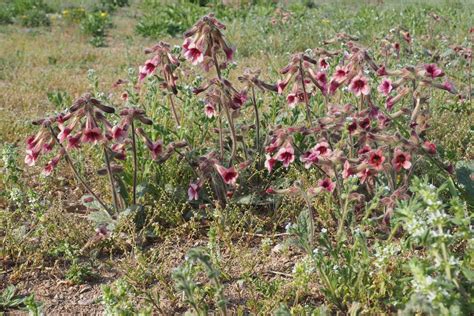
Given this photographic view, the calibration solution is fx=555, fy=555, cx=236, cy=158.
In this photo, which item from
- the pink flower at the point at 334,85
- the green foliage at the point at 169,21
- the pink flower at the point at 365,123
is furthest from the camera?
the green foliage at the point at 169,21

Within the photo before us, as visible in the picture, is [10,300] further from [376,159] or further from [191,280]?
[376,159]

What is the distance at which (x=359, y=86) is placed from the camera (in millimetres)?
2643

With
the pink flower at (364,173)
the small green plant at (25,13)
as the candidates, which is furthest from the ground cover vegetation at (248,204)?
the small green plant at (25,13)

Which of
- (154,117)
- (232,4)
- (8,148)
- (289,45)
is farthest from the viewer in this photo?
(232,4)

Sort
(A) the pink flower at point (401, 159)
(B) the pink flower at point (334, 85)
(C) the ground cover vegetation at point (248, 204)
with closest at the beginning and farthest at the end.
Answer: (C) the ground cover vegetation at point (248, 204), (A) the pink flower at point (401, 159), (B) the pink flower at point (334, 85)

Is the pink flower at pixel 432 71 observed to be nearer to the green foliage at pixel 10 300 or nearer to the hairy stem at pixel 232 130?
the hairy stem at pixel 232 130

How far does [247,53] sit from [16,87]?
121 inches

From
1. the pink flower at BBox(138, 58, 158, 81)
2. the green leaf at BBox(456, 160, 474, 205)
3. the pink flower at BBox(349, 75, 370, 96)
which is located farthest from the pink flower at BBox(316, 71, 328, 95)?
the pink flower at BBox(138, 58, 158, 81)

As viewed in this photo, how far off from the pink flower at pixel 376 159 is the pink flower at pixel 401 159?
51mm

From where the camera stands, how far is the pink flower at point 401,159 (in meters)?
2.28

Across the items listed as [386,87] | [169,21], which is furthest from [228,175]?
[169,21]

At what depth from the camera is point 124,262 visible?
2.49 m

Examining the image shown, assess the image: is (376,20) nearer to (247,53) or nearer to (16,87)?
(247,53)

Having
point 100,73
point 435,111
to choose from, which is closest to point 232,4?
point 100,73
